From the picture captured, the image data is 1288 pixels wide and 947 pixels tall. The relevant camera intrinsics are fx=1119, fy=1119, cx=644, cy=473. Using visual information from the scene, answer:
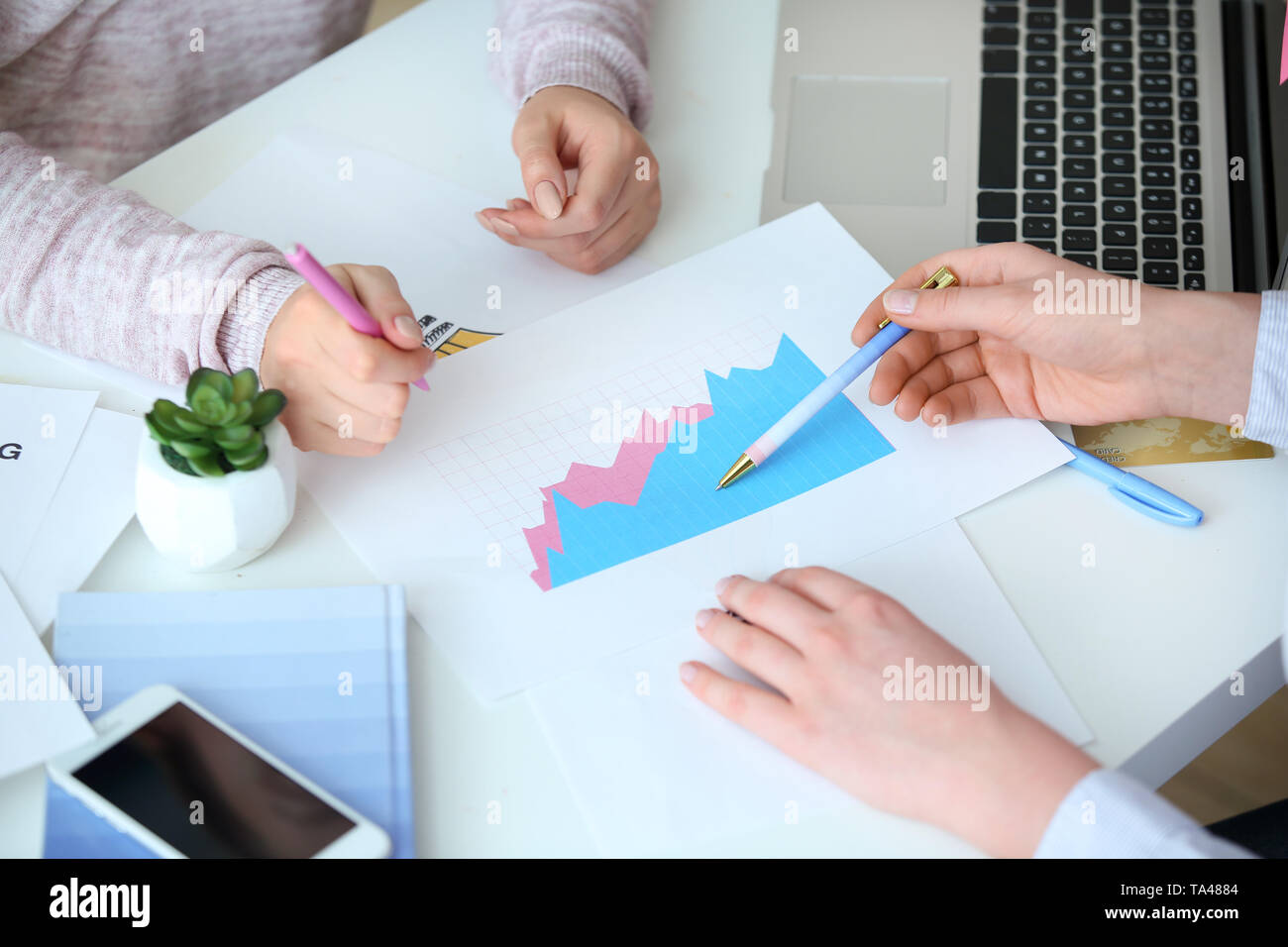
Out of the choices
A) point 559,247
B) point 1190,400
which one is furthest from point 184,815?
point 1190,400

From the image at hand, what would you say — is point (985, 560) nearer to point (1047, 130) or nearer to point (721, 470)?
point (721, 470)

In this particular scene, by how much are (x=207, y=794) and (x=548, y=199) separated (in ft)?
1.49

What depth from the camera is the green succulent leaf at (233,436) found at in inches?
23.5

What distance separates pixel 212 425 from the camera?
1.96 ft

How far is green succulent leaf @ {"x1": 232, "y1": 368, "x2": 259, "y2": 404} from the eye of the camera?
61 centimetres

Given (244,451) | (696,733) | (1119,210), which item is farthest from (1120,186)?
(244,451)

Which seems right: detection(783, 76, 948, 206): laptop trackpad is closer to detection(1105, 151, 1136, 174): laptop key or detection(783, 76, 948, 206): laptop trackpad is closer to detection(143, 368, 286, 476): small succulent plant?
detection(1105, 151, 1136, 174): laptop key

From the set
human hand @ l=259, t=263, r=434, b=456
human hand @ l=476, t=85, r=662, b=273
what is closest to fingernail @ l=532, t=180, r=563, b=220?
human hand @ l=476, t=85, r=662, b=273

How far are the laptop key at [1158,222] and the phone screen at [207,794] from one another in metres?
0.74

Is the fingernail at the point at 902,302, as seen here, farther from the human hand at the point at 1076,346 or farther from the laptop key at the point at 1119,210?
the laptop key at the point at 1119,210

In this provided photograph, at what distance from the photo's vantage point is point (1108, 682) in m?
0.61

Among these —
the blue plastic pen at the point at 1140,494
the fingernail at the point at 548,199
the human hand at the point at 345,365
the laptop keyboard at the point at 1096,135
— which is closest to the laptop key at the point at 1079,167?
the laptop keyboard at the point at 1096,135

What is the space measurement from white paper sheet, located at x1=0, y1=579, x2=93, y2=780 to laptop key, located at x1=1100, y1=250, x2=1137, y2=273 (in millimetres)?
768
